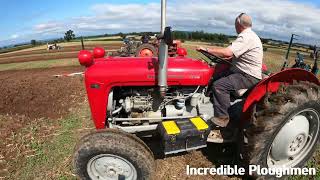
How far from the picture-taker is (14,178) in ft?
14.7

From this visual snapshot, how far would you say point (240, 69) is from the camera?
13.7 feet

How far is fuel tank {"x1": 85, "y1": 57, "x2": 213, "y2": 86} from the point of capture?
4.10 meters

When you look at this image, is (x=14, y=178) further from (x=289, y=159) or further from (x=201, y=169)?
(x=289, y=159)

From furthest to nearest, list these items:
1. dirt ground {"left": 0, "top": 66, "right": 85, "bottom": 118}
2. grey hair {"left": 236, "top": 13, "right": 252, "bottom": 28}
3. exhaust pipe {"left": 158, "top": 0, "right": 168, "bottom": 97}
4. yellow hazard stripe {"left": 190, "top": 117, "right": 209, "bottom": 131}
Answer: dirt ground {"left": 0, "top": 66, "right": 85, "bottom": 118} → grey hair {"left": 236, "top": 13, "right": 252, "bottom": 28} → yellow hazard stripe {"left": 190, "top": 117, "right": 209, "bottom": 131} → exhaust pipe {"left": 158, "top": 0, "right": 168, "bottom": 97}

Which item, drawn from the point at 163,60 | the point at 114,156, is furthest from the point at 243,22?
the point at 114,156

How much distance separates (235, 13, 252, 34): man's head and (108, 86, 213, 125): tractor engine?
0.93m

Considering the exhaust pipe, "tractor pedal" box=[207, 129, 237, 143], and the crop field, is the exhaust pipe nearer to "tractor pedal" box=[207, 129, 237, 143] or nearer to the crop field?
"tractor pedal" box=[207, 129, 237, 143]

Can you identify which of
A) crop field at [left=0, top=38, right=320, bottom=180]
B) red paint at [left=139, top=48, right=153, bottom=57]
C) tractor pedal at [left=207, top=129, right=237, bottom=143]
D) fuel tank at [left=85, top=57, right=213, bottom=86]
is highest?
fuel tank at [left=85, top=57, right=213, bottom=86]

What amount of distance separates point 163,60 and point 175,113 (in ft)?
2.80

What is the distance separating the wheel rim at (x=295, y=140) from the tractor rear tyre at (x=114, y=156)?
156cm

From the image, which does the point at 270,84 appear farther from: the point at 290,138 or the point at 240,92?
the point at 290,138

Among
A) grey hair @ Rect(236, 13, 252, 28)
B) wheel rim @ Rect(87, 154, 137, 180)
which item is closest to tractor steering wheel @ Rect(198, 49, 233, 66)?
grey hair @ Rect(236, 13, 252, 28)

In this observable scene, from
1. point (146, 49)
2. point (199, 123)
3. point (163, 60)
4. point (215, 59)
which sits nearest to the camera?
point (163, 60)

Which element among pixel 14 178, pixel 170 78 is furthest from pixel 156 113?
pixel 14 178
